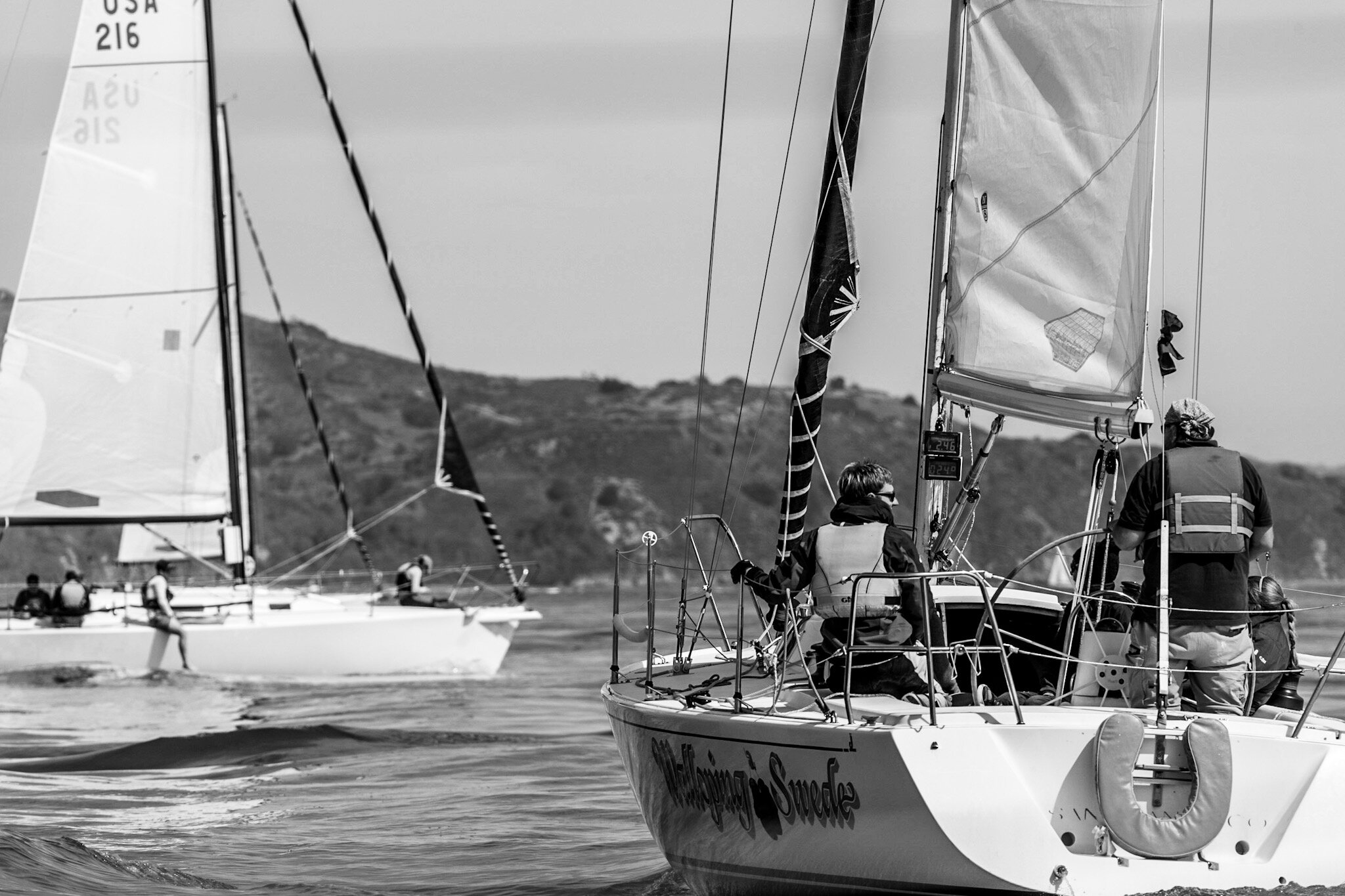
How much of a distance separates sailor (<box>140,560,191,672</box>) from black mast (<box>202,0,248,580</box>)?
2053 mm

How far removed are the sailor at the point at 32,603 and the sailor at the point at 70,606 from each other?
0.16m

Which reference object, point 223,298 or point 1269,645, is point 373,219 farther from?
point 1269,645

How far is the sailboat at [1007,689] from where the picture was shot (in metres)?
6.38

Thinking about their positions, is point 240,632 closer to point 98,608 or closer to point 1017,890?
point 98,608

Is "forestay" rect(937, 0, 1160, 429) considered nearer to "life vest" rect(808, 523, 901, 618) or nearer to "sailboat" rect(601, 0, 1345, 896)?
"sailboat" rect(601, 0, 1345, 896)

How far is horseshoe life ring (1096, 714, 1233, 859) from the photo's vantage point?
6363 millimetres

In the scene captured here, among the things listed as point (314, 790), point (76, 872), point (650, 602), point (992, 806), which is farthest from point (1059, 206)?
point (314, 790)

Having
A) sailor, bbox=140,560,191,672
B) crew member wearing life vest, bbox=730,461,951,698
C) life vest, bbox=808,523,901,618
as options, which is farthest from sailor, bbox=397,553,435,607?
life vest, bbox=808,523,901,618

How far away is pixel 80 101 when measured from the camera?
26.7 meters

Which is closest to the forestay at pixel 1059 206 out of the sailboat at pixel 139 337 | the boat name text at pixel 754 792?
the boat name text at pixel 754 792

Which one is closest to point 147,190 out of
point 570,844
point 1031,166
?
point 570,844

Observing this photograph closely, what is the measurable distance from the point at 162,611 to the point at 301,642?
6.27 feet

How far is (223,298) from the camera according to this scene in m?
26.6

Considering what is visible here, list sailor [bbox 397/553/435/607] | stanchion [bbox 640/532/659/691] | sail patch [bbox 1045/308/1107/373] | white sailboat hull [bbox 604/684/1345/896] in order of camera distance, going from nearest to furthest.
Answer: white sailboat hull [bbox 604/684/1345/896] < stanchion [bbox 640/532/659/691] < sail patch [bbox 1045/308/1107/373] < sailor [bbox 397/553/435/607]
